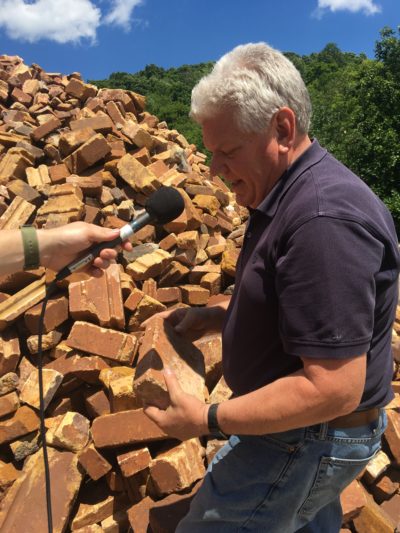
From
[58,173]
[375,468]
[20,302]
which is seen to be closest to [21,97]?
[58,173]

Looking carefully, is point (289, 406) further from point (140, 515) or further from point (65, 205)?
point (65, 205)

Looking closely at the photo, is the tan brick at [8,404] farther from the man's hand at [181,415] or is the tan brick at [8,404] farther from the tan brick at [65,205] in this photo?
the man's hand at [181,415]

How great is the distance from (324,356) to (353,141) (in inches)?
678

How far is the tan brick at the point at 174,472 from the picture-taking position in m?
Result: 2.74

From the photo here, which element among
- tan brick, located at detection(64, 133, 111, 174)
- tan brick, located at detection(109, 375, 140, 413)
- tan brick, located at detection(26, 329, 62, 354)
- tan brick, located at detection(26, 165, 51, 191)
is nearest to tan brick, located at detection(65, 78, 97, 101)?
tan brick, located at detection(26, 165, 51, 191)

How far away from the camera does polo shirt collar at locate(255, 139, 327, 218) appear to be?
62.1 inches

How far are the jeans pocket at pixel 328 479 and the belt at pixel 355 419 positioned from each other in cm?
14

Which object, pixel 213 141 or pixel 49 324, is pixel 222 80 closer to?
pixel 213 141

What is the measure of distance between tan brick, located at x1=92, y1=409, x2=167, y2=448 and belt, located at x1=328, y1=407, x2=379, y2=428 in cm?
156

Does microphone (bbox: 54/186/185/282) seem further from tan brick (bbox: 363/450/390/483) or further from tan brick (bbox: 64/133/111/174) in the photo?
tan brick (bbox: 64/133/111/174)

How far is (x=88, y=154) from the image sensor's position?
20.8ft

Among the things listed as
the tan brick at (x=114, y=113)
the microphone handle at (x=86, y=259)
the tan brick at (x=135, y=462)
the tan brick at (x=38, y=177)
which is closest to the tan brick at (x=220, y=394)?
the tan brick at (x=135, y=462)

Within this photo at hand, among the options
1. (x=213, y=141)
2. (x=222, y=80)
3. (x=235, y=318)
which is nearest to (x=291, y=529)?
(x=235, y=318)

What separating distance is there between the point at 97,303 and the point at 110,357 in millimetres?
577
